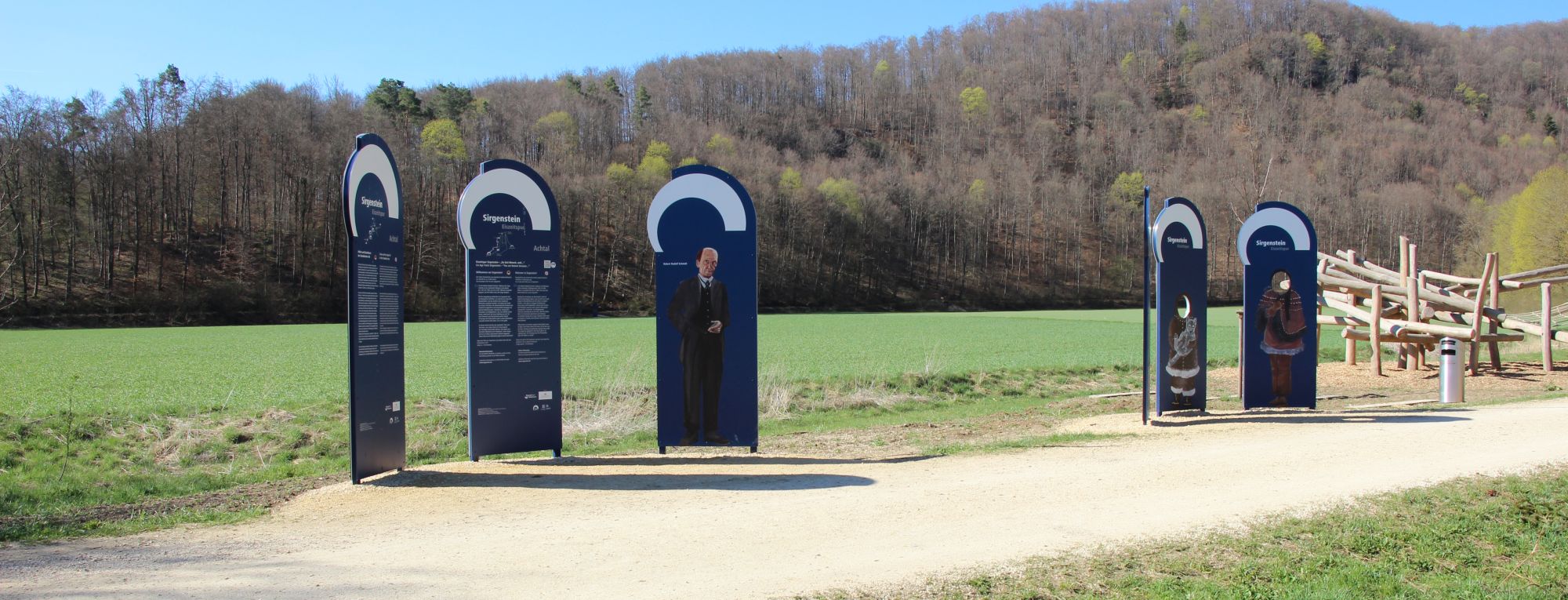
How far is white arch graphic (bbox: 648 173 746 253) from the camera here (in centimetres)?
1154

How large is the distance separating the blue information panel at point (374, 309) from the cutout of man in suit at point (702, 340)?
305 centimetres

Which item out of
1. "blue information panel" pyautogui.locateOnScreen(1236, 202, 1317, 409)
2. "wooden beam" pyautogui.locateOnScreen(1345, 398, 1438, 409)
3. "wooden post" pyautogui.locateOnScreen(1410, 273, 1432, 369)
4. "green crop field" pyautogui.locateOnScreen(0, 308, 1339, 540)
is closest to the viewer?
"green crop field" pyautogui.locateOnScreen(0, 308, 1339, 540)

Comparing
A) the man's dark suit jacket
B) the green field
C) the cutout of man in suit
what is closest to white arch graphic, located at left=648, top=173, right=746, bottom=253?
the cutout of man in suit

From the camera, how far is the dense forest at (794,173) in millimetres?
71500

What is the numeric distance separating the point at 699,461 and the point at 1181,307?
27.7 ft

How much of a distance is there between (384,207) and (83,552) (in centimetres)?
449

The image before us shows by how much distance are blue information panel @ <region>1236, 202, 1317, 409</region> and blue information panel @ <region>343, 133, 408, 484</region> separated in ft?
43.1

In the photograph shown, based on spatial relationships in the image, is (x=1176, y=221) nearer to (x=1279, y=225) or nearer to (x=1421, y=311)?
(x=1279, y=225)

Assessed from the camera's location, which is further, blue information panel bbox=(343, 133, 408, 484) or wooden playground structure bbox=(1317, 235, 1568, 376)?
wooden playground structure bbox=(1317, 235, 1568, 376)

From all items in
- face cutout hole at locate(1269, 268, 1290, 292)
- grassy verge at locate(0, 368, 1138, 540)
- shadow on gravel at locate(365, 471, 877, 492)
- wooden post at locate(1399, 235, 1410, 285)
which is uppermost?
wooden post at locate(1399, 235, 1410, 285)

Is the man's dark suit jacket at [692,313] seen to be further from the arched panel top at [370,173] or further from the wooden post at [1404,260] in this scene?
the wooden post at [1404,260]

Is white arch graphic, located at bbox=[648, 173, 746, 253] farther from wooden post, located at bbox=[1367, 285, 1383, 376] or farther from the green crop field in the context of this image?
wooden post, located at bbox=[1367, 285, 1383, 376]

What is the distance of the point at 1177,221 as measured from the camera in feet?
50.4

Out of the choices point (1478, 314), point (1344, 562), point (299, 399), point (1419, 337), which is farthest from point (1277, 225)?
point (299, 399)
